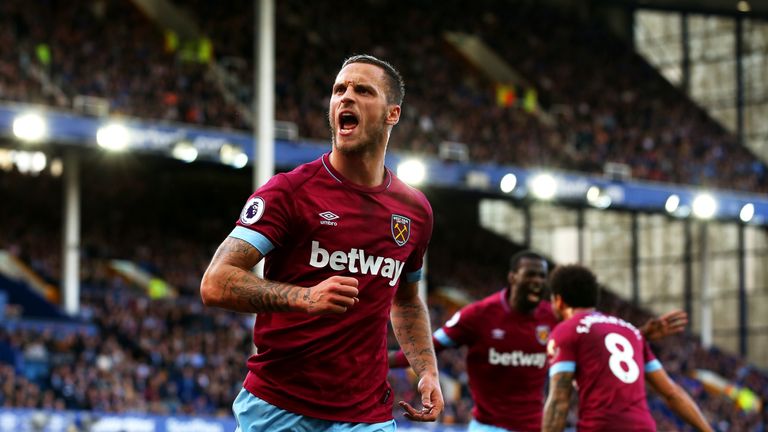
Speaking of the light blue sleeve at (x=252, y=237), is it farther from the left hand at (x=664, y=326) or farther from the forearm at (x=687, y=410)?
the left hand at (x=664, y=326)

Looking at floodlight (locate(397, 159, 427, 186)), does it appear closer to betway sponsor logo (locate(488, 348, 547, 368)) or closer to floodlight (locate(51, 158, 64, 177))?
floodlight (locate(51, 158, 64, 177))

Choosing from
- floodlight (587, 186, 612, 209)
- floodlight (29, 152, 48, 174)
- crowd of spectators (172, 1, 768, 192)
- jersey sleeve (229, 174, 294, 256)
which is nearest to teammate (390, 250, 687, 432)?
jersey sleeve (229, 174, 294, 256)

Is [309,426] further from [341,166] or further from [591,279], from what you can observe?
[591,279]

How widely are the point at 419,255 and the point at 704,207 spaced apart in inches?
1244

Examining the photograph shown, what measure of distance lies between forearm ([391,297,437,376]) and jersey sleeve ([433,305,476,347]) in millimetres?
4399

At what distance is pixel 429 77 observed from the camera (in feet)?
122

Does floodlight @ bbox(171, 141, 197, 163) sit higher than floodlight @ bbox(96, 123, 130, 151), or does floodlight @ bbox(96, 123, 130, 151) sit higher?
floodlight @ bbox(96, 123, 130, 151)

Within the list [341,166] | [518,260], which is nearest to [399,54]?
[518,260]

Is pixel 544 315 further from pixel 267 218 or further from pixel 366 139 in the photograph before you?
pixel 267 218

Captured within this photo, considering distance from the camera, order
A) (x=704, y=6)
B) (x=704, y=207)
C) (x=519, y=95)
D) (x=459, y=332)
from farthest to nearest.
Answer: (x=704, y=6) < (x=519, y=95) < (x=704, y=207) < (x=459, y=332)

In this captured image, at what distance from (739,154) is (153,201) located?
18536 mm

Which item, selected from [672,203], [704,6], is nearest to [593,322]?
[672,203]

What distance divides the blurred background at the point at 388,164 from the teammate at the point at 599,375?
1268 cm

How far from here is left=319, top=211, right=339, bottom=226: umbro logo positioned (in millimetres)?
5375
